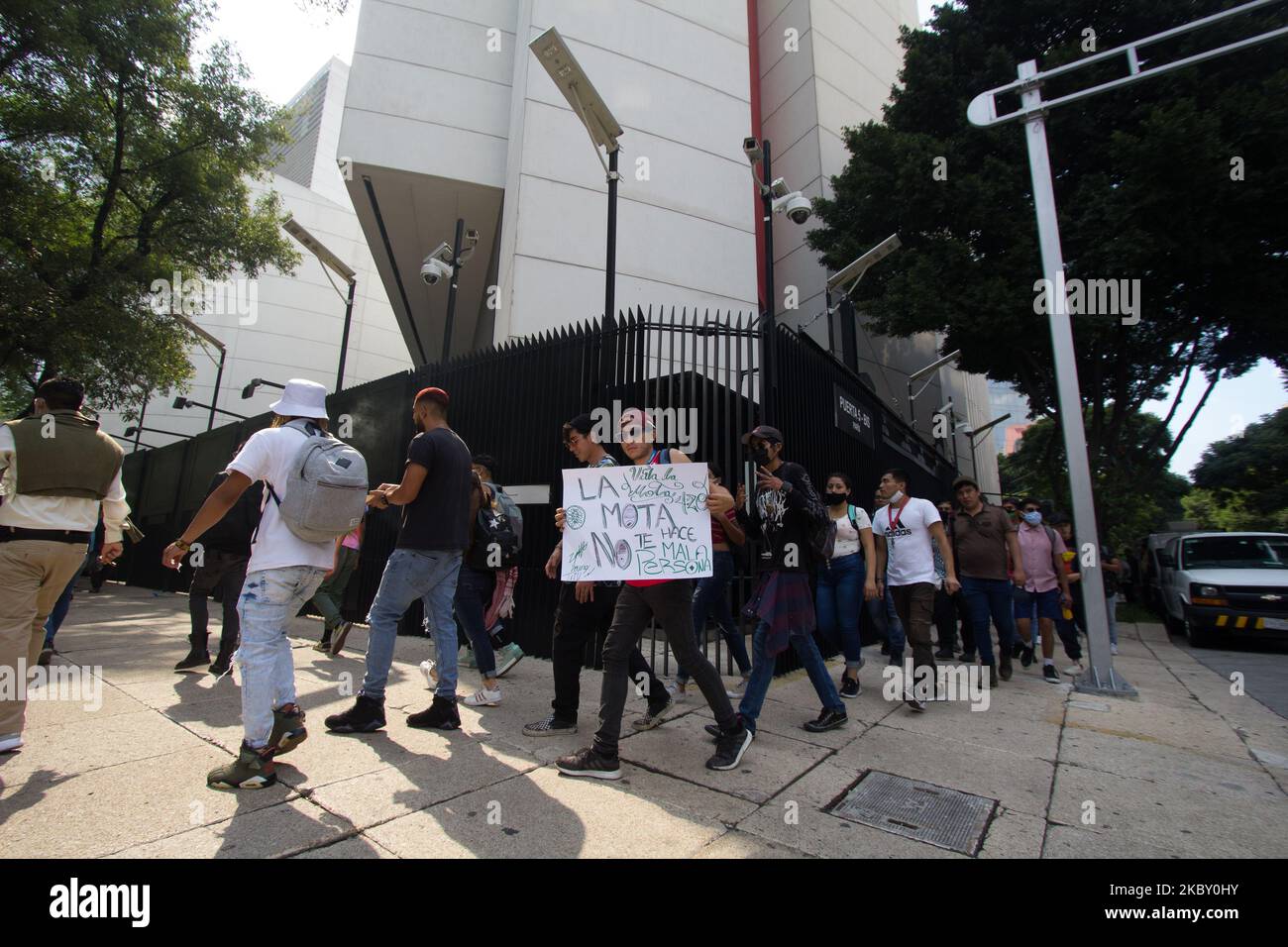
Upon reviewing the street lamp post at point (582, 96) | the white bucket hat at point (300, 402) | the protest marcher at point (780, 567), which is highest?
the street lamp post at point (582, 96)

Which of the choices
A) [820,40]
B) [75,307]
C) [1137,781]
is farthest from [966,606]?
[820,40]

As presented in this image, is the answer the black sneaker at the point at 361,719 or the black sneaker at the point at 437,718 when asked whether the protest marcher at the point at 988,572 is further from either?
the black sneaker at the point at 361,719

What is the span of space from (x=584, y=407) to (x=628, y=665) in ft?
10.7

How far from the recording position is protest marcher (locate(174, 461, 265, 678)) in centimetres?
492

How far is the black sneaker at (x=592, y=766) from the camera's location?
298 centimetres

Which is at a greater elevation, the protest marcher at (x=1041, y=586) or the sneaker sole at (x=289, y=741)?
the protest marcher at (x=1041, y=586)

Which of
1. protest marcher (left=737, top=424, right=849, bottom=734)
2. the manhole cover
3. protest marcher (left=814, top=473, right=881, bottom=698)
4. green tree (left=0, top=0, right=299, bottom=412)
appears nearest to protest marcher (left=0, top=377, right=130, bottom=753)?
protest marcher (left=737, top=424, right=849, bottom=734)

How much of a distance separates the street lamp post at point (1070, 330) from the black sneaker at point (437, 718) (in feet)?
19.1

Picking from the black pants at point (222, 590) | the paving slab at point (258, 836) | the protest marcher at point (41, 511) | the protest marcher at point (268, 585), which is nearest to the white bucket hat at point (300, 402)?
the protest marcher at point (268, 585)

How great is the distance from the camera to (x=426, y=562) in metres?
3.59

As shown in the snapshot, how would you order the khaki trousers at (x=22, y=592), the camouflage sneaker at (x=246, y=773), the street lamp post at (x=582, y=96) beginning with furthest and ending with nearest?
1. the street lamp post at (x=582, y=96)
2. the khaki trousers at (x=22, y=592)
3. the camouflage sneaker at (x=246, y=773)

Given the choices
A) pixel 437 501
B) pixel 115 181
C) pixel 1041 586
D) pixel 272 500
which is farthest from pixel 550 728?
pixel 115 181
